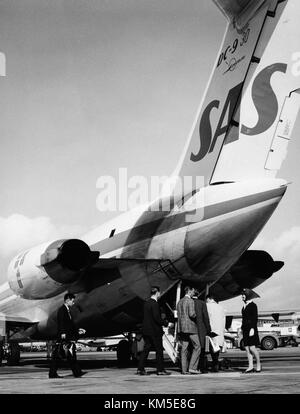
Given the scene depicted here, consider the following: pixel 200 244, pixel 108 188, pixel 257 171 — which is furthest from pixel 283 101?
pixel 108 188

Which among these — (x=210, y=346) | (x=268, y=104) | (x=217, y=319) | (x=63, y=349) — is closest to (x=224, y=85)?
(x=268, y=104)

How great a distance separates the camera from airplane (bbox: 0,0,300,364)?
9891 mm

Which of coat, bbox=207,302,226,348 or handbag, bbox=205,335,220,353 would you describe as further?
coat, bbox=207,302,226,348

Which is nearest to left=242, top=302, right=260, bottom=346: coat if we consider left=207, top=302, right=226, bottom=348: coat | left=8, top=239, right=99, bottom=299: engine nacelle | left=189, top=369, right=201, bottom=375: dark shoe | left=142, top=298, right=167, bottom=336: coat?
left=207, top=302, right=226, bottom=348: coat

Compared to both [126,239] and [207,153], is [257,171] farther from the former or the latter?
[126,239]

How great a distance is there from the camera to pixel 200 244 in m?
10.2

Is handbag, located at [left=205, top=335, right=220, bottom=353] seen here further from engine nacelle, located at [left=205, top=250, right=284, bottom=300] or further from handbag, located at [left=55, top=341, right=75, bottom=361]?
engine nacelle, located at [left=205, top=250, right=284, bottom=300]

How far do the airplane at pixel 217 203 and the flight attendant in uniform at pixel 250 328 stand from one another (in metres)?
0.98

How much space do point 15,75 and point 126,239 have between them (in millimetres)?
4632

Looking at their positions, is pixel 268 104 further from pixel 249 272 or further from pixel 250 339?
pixel 249 272

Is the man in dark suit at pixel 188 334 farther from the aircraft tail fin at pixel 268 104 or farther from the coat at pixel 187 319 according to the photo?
the aircraft tail fin at pixel 268 104

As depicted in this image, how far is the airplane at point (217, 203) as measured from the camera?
32.4ft

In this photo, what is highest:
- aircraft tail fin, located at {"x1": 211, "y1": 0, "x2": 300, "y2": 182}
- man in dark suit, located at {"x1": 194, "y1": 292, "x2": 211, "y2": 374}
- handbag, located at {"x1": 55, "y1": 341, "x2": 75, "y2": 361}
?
aircraft tail fin, located at {"x1": 211, "y1": 0, "x2": 300, "y2": 182}

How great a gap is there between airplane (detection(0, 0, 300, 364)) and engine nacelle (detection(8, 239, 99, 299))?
2 centimetres
